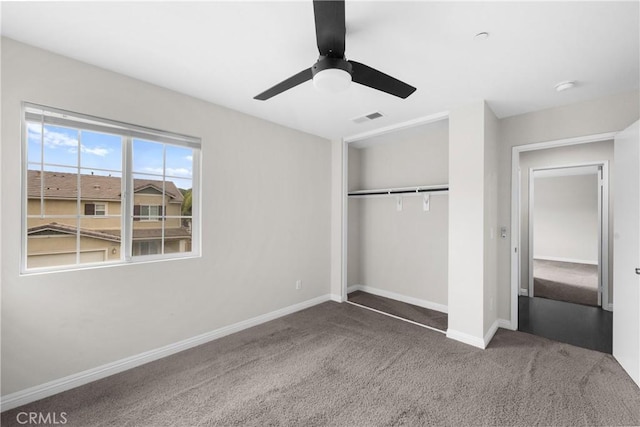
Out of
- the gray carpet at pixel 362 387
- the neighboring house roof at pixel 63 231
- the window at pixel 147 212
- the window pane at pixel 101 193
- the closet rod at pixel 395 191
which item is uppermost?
the closet rod at pixel 395 191

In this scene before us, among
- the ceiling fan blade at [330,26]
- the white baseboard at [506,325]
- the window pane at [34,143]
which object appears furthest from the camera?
the white baseboard at [506,325]

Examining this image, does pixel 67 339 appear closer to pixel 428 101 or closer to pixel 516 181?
pixel 428 101

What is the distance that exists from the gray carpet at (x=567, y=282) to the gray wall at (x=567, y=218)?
17 cm

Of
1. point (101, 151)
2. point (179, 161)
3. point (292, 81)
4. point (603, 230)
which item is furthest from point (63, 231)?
point (603, 230)

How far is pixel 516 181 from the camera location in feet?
10.7

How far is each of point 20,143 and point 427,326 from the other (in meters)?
4.12

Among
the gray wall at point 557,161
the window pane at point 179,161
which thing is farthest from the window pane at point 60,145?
the gray wall at point 557,161

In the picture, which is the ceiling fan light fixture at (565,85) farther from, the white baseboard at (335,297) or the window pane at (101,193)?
the window pane at (101,193)

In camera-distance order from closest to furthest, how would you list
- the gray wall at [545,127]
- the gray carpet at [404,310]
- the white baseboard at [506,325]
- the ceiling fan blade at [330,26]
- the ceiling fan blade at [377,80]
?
the ceiling fan blade at [330,26]
the ceiling fan blade at [377,80]
the gray wall at [545,127]
the white baseboard at [506,325]
the gray carpet at [404,310]

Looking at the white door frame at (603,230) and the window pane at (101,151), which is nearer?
the window pane at (101,151)

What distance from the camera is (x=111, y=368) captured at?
2.28 metres

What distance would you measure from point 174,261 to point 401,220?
126 inches

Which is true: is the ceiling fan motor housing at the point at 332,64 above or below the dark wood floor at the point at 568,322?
above

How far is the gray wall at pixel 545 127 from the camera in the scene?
2.66 m
